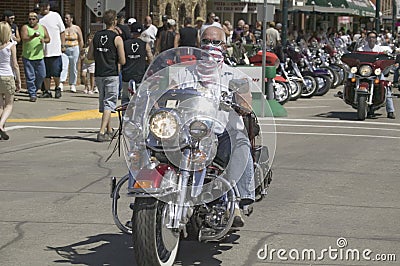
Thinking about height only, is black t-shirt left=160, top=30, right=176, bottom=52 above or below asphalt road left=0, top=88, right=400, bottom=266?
above

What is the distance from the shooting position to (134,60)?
14.9 metres

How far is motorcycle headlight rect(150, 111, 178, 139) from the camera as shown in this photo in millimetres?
6254

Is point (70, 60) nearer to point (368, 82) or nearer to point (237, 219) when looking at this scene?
point (368, 82)

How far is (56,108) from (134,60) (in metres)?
4.14

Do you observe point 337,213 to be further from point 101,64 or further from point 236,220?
point 101,64

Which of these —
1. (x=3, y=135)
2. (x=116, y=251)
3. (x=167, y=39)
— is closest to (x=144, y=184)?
(x=116, y=251)

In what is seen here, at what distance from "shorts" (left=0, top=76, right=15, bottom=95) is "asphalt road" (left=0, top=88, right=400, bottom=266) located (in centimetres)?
78

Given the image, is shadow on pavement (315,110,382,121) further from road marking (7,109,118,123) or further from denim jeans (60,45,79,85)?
denim jeans (60,45,79,85)

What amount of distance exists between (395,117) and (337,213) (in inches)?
431

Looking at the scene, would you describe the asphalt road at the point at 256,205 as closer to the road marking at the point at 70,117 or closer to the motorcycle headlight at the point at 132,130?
the road marking at the point at 70,117

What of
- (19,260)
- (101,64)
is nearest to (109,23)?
(101,64)

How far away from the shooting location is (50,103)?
19156mm

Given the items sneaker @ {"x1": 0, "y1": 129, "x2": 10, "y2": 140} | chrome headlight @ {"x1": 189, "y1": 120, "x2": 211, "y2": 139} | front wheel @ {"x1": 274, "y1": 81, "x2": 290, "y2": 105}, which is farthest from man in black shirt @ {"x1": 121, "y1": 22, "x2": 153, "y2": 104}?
chrome headlight @ {"x1": 189, "y1": 120, "x2": 211, "y2": 139}

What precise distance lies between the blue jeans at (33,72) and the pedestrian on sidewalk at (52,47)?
2.34ft
